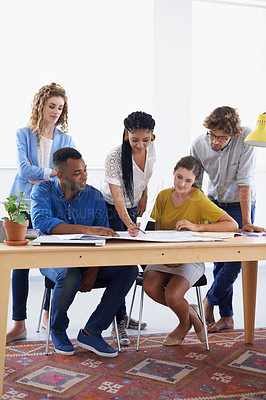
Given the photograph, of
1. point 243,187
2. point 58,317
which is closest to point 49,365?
point 58,317

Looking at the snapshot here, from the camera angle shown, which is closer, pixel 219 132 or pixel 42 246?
pixel 42 246

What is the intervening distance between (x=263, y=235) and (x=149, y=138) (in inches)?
29.3

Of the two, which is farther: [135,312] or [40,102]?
[135,312]

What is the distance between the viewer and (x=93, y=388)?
6.89ft

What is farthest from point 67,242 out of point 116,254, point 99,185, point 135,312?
point 99,185

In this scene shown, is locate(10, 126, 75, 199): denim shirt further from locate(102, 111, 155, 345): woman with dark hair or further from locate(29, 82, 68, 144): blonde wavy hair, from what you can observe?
locate(102, 111, 155, 345): woman with dark hair

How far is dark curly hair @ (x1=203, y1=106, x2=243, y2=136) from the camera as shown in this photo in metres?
2.73

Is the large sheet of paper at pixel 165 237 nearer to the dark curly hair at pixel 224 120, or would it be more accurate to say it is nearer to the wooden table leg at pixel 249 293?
the wooden table leg at pixel 249 293

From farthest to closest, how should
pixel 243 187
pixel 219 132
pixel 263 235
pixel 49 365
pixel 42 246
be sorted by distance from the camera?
pixel 243 187
pixel 219 132
pixel 263 235
pixel 49 365
pixel 42 246

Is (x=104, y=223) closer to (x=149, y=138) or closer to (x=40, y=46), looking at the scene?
(x=149, y=138)

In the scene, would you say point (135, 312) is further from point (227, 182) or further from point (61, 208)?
point (61, 208)

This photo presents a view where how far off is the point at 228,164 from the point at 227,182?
0.37ft

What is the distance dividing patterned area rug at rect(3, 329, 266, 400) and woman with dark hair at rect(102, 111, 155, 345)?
1.00 feet

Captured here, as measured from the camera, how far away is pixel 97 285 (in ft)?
8.30
